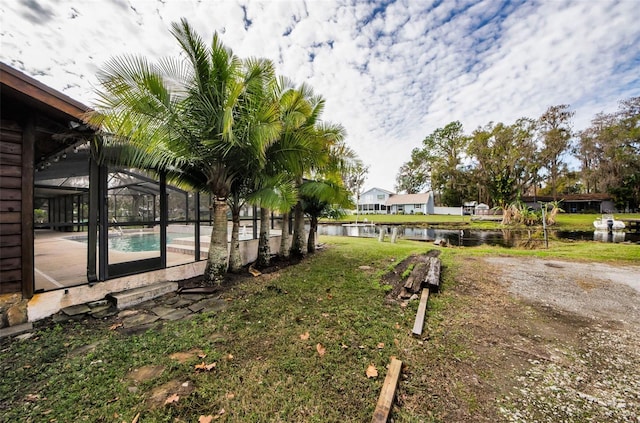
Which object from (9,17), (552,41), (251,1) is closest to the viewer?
(9,17)

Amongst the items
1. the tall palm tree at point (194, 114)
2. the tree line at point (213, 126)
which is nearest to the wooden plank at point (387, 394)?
the tree line at point (213, 126)

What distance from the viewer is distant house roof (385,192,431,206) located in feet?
136

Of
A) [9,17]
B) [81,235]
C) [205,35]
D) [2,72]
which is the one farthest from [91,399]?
[81,235]

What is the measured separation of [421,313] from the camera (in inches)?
145

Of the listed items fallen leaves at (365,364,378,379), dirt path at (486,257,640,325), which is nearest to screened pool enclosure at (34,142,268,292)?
fallen leaves at (365,364,378,379)

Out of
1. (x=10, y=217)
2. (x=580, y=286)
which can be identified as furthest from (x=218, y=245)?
(x=580, y=286)

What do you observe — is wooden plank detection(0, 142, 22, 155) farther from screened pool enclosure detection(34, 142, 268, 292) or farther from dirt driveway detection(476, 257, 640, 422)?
dirt driveway detection(476, 257, 640, 422)

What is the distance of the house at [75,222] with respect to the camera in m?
3.27

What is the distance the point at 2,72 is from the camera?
2920mm

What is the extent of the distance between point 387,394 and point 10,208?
523 cm

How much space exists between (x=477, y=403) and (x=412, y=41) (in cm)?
1020

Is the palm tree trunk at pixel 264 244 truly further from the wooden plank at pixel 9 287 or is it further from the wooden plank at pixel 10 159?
the wooden plank at pixel 10 159

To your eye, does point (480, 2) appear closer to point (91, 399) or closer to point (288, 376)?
point (288, 376)

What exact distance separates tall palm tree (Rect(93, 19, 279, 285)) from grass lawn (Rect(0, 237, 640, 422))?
2.18 meters
